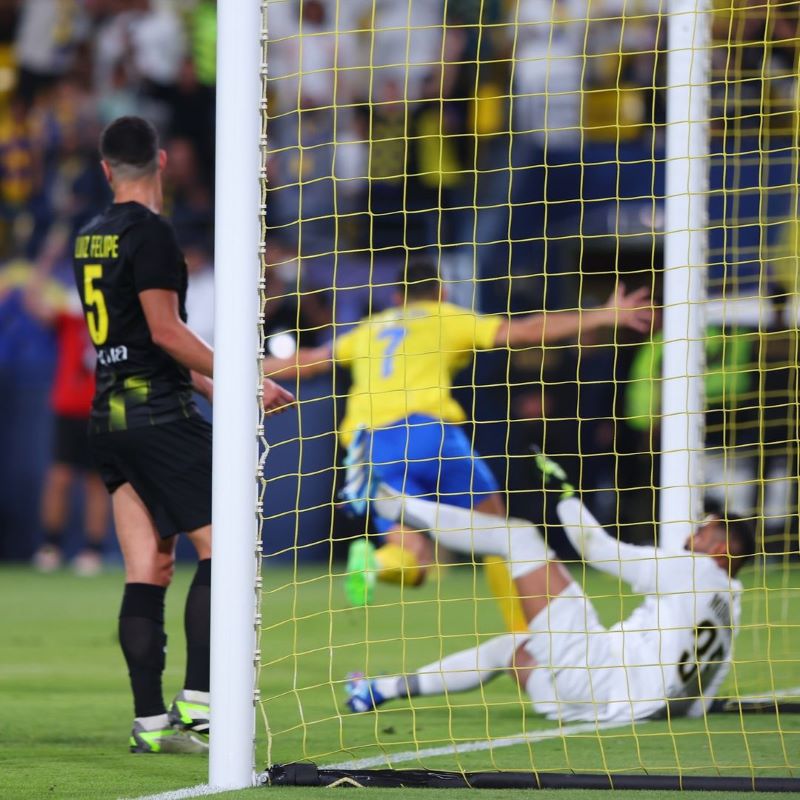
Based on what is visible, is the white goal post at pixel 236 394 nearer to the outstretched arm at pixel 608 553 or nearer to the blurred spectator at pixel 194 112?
the outstretched arm at pixel 608 553

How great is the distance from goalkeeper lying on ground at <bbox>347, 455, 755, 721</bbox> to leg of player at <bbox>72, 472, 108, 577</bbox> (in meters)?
7.31

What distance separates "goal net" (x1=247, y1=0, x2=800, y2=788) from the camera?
15.8 ft

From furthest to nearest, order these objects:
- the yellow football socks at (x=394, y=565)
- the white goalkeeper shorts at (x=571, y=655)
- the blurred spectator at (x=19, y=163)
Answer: the blurred spectator at (x=19, y=163)
the yellow football socks at (x=394, y=565)
the white goalkeeper shorts at (x=571, y=655)

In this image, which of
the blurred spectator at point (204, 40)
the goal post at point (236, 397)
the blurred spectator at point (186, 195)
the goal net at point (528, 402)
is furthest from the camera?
the blurred spectator at point (204, 40)

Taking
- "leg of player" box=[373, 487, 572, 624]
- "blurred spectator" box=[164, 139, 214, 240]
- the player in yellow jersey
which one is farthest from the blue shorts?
"blurred spectator" box=[164, 139, 214, 240]

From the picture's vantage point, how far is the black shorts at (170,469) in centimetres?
462

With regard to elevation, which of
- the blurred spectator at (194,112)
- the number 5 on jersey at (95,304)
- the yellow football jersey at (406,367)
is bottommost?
the yellow football jersey at (406,367)

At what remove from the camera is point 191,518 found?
15.1 ft

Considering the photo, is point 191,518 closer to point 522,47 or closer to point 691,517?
point 691,517

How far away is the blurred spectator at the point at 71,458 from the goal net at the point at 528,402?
1.55m

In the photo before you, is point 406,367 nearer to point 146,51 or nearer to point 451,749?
point 451,749

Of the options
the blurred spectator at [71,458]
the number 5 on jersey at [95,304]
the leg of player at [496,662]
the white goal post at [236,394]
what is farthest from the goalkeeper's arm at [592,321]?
the blurred spectator at [71,458]

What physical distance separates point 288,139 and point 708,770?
10.3 metres

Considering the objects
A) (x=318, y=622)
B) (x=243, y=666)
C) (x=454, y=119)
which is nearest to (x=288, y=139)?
(x=454, y=119)
